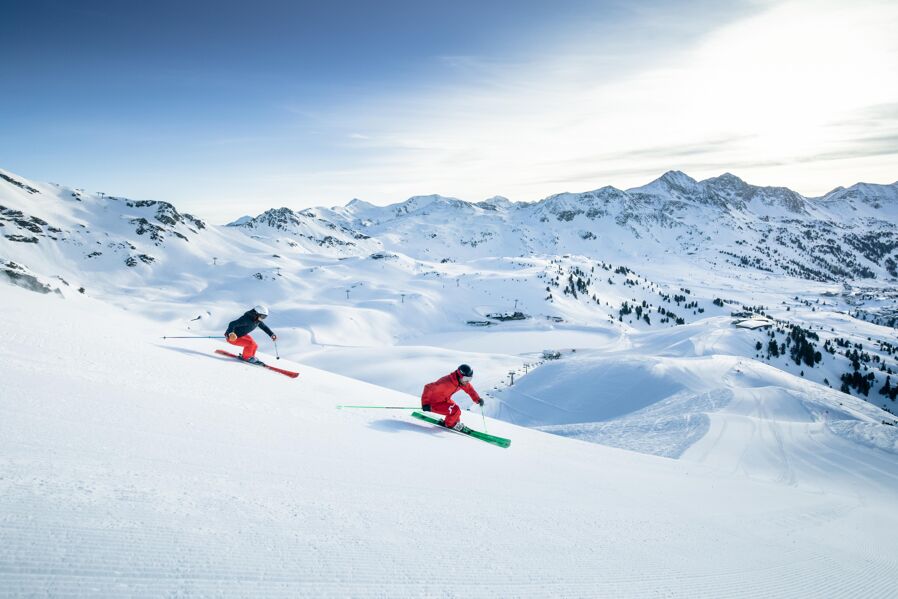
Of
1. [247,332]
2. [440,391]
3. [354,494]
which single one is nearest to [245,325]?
[247,332]

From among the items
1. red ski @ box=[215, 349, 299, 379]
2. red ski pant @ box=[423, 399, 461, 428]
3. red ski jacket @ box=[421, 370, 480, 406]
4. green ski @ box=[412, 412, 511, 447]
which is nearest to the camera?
green ski @ box=[412, 412, 511, 447]

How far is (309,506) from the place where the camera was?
4.84 m

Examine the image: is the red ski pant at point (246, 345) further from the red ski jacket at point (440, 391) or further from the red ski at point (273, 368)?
the red ski jacket at point (440, 391)

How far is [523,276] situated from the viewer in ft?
562

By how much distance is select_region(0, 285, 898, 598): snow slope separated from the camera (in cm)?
347

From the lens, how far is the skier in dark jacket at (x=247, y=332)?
548 inches

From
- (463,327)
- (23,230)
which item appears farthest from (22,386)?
(23,230)

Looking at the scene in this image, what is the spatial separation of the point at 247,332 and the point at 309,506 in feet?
36.4

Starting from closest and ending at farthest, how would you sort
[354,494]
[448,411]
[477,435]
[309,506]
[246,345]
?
[309,506], [354,494], [477,435], [448,411], [246,345]

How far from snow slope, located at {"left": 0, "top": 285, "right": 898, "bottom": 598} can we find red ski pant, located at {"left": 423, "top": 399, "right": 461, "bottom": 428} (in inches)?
17.3

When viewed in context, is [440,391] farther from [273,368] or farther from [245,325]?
[245,325]

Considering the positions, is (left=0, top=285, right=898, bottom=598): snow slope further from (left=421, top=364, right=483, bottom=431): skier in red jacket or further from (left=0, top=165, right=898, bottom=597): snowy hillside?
(left=421, top=364, right=483, bottom=431): skier in red jacket

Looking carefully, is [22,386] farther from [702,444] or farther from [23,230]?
[23,230]

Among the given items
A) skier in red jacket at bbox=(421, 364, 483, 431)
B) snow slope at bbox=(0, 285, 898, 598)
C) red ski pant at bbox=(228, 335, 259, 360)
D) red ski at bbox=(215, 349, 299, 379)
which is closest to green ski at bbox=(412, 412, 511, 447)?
skier in red jacket at bbox=(421, 364, 483, 431)
